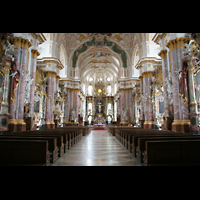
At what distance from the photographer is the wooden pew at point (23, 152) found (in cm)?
345

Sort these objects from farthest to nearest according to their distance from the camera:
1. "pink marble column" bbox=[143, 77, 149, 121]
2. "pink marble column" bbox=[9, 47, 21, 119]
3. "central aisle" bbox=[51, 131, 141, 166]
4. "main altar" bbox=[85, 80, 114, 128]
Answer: "main altar" bbox=[85, 80, 114, 128], "pink marble column" bbox=[143, 77, 149, 121], "pink marble column" bbox=[9, 47, 21, 119], "central aisle" bbox=[51, 131, 141, 166]

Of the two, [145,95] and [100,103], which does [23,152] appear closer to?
[145,95]

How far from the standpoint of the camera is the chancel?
3.58 meters

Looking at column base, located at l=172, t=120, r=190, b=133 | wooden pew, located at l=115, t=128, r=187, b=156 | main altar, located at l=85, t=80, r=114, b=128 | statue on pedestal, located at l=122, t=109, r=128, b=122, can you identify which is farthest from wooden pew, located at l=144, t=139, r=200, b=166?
main altar, located at l=85, t=80, r=114, b=128

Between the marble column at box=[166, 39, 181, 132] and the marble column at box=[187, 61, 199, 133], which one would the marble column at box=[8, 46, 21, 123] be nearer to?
the marble column at box=[166, 39, 181, 132]

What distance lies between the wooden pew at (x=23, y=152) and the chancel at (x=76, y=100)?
0.07 feet

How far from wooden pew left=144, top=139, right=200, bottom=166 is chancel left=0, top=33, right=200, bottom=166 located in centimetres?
2

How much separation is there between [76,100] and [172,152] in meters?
23.9

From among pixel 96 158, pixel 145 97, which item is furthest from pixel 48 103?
pixel 96 158

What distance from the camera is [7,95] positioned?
8.85m

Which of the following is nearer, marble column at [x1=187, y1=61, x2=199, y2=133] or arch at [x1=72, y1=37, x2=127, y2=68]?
marble column at [x1=187, y1=61, x2=199, y2=133]

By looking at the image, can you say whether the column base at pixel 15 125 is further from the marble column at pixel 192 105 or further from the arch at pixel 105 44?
the arch at pixel 105 44
